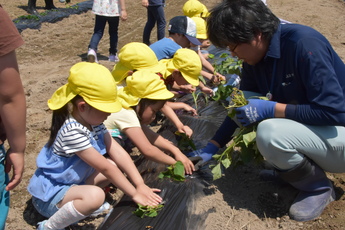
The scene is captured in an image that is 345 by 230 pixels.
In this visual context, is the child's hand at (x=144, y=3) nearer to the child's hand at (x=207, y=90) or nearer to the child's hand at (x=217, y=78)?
the child's hand at (x=217, y=78)

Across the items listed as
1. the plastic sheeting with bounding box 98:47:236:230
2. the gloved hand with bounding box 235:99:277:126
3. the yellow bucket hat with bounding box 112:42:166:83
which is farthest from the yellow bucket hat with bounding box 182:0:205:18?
the gloved hand with bounding box 235:99:277:126

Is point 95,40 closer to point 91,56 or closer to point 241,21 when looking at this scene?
point 91,56

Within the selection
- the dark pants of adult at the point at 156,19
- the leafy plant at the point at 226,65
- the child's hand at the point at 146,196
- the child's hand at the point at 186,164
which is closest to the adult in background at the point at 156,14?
the dark pants of adult at the point at 156,19

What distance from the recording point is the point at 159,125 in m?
3.73

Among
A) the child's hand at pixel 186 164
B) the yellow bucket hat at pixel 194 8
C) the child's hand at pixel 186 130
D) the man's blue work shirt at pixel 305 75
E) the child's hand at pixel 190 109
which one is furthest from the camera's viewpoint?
the yellow bucket hat at pixel 194 8

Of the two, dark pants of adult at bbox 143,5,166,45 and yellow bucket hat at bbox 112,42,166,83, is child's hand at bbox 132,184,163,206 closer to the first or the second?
yellow bucket hat at bbox 112,42,166,83

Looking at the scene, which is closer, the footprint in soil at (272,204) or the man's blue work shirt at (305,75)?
the man's blue work shirt at (305,75)

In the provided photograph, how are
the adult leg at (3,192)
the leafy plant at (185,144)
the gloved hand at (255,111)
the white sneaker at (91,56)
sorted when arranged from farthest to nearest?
the white sneaker at (91,56) < the leafy plant at (185,144) < the gloved hand at (255,111) < the adult leg at (3,192)

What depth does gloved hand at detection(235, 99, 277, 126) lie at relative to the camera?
2240 millimetres

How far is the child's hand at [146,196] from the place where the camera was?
224cm

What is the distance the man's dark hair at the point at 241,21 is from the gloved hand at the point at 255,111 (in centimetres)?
36

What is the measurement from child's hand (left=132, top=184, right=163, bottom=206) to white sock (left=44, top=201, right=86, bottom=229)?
0.32m

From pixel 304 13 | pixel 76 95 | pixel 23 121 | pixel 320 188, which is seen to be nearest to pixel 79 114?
pixel 76 95

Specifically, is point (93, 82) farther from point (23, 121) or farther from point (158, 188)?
point (158, 188)
